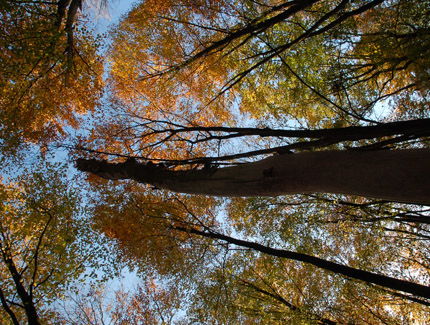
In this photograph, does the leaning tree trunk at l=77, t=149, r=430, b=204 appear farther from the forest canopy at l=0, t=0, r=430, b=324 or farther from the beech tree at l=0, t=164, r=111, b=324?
the beech tree at l=0, t=164, r=111, b=324

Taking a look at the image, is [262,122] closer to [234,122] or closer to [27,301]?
[234,122]

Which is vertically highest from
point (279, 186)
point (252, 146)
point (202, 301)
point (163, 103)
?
point (163, 103)

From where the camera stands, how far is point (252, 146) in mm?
9352

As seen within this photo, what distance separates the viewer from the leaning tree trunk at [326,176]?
2107 millimetres

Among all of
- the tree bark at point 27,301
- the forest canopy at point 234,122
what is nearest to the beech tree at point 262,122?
the forest canopy at point 234,122

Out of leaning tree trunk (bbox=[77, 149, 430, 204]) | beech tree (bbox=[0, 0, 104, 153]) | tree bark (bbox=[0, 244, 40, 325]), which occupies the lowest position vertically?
tree bark (bbox=[0, 244, 40, 325])

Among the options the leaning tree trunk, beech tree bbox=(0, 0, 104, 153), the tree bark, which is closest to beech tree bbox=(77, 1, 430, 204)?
the leaning tree trunk

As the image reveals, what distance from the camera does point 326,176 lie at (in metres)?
2.63

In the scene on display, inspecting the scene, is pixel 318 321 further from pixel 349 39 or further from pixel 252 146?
pixel 349 39

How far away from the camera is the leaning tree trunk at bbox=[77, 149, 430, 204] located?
83.0 inches

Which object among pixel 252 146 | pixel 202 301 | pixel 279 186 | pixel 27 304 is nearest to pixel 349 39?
pixel 252 146

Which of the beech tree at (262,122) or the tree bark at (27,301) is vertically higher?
the beech tree at (262,122)

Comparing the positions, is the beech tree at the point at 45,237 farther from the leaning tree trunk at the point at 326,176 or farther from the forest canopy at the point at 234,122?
the leaning tree trunk at the point at 326,176

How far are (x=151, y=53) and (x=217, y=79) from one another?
8.80 ft
